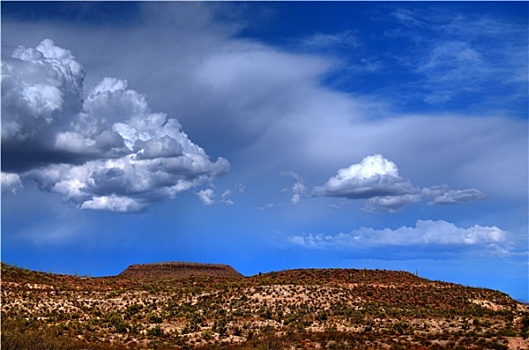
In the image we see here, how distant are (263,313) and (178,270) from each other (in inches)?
1712

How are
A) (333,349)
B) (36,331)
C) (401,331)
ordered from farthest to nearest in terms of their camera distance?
(401,331) < (36,331) < (333,349)

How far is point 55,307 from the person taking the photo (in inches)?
2295

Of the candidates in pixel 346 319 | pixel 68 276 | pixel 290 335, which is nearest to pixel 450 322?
pixel 346 319

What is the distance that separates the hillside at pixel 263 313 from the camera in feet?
147

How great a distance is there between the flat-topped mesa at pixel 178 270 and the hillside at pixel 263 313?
17.9 m

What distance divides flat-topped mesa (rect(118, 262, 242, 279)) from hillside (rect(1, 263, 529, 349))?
17.9 metres

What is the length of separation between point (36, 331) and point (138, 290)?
78.2 ft

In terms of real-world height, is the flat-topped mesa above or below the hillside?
above

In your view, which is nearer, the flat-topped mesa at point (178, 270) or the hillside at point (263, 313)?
the hillside at point (263, 313)

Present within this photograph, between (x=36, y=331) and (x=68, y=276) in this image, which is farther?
(x=68, y=276)

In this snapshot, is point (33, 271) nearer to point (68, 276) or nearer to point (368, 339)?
point (68, 276)

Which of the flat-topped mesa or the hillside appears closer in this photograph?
the hillside

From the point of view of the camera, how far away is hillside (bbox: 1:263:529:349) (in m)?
44.7

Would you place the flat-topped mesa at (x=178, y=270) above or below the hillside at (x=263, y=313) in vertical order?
above
